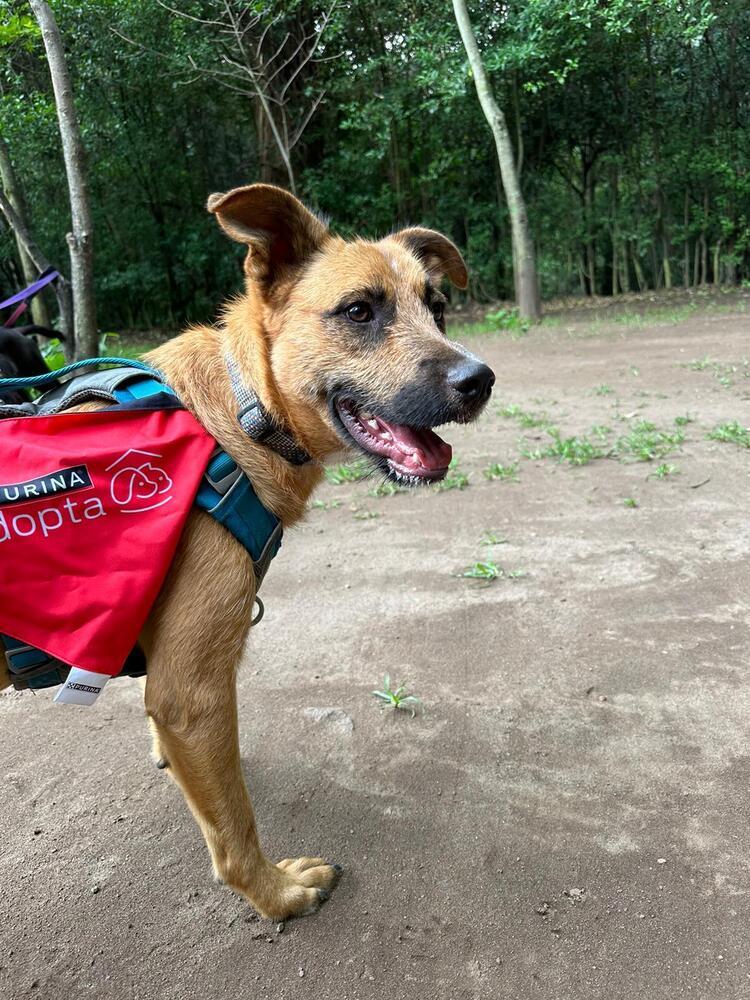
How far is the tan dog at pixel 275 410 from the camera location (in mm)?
2037

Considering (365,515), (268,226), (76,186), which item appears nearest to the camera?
(268,226)

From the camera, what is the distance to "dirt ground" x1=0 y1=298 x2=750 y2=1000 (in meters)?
2.07

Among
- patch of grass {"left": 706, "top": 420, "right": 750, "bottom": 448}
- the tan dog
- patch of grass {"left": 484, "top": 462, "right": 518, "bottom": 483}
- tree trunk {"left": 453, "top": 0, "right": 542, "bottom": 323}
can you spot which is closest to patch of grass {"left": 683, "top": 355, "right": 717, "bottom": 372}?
patch of grass {"left": 706, "top": 420, "right": 750, "bottom": 448}

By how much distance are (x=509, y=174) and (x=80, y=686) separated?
46.4 ft

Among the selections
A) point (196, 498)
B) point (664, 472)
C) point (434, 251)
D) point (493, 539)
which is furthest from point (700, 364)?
point (196, 498)

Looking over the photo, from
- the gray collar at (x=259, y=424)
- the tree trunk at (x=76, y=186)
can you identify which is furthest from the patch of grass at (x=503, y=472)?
the tree trunk at (x=76, y=186)

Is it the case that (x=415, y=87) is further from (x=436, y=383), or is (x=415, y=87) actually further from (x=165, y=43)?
(x=436, y=383)

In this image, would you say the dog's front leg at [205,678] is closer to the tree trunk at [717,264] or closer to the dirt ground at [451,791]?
the dirt ground at [451,791]

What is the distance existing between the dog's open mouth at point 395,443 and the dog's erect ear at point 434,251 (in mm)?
956

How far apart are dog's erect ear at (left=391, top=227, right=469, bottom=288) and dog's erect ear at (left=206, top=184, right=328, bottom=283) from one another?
1.70 feet

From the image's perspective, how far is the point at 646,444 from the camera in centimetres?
607

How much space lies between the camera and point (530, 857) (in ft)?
7.77

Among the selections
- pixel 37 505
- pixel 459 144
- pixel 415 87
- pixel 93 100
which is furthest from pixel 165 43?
pixel 37 505

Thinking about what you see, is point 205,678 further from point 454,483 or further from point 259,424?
point 454,483
